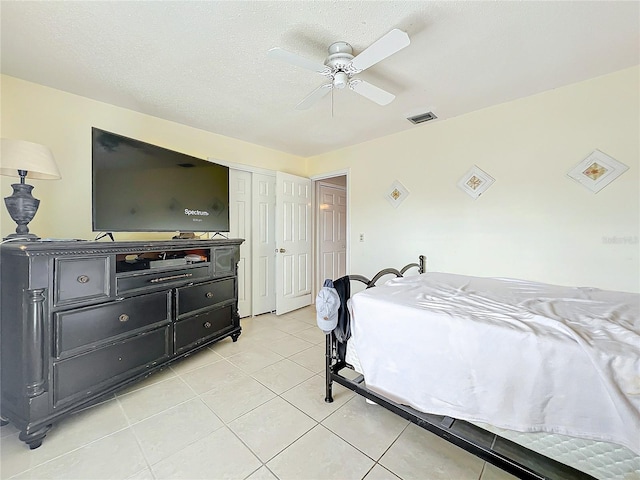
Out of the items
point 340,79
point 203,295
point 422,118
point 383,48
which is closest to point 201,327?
point 203,295

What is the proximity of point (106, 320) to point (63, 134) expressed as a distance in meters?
1.70

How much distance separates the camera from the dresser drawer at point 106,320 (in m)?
1.60

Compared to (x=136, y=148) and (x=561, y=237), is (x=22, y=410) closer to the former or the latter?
(x=136, y=148)

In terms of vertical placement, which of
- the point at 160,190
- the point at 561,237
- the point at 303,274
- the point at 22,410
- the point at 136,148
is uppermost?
the point at 136,148

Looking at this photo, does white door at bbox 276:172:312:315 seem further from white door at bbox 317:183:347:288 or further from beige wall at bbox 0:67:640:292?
beige wall at bbox 0:67:640:292

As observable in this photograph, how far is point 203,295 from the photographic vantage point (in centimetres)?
251

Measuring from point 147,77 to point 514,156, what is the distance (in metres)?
3.31

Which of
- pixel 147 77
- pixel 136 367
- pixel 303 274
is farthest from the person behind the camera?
pixel 303 274

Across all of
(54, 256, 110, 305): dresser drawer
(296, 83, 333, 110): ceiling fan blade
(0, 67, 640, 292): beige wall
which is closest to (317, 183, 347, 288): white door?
(0, 67, 640, 292): beige wall

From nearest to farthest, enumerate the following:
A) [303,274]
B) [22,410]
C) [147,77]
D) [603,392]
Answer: [603,392]
[22,410]
[147,77]
[303,274]

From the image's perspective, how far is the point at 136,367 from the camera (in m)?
1.94

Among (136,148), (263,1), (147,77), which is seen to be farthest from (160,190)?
(263,1)

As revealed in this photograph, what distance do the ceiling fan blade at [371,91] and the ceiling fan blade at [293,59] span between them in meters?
0.25

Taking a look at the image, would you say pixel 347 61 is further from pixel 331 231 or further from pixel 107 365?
pixel 331 231
